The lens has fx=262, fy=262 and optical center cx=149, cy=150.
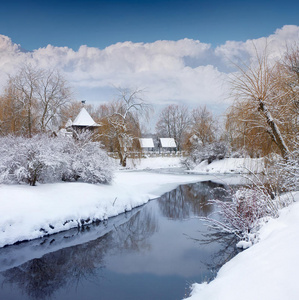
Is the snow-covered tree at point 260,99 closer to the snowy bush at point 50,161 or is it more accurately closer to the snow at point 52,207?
the snow at point 52,207

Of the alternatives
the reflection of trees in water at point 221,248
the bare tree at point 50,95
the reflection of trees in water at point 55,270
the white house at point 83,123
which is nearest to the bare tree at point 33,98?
the bare tree at point 50,95

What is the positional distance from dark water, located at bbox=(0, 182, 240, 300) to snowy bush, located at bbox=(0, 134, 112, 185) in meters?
2.81

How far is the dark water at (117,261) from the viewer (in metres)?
4.90

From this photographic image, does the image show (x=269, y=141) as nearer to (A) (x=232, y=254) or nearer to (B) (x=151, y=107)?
(A) (x=232, y=254)

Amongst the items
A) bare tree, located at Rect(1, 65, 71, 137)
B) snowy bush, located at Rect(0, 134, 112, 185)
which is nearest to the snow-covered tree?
snowy bush, located at Rect(0, 134, 112, 185)

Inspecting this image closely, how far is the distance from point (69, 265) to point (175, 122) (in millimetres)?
52504

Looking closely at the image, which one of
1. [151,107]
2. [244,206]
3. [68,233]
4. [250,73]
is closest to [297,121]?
[250,73]

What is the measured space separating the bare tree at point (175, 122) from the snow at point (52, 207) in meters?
43.5

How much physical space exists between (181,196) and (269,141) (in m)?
6.72

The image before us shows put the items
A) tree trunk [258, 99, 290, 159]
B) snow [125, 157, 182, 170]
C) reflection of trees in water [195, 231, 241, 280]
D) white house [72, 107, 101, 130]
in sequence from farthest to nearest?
snow [125, 157, 182, 170], white house [72, 107, 101, 130], tree trunk [258, 99, 290, 159], reflection of trees in water [195, 231, 241, 280]

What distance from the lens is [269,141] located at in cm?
880

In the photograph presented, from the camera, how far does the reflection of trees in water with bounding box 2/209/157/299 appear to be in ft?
16.8

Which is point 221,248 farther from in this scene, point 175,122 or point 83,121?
point 175,122

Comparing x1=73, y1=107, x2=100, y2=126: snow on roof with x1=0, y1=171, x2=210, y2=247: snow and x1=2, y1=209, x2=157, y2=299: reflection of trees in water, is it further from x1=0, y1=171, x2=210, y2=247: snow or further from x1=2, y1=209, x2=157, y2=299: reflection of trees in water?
x1=2, y1=209, x2=157, y2=299: reflection of trees in water
